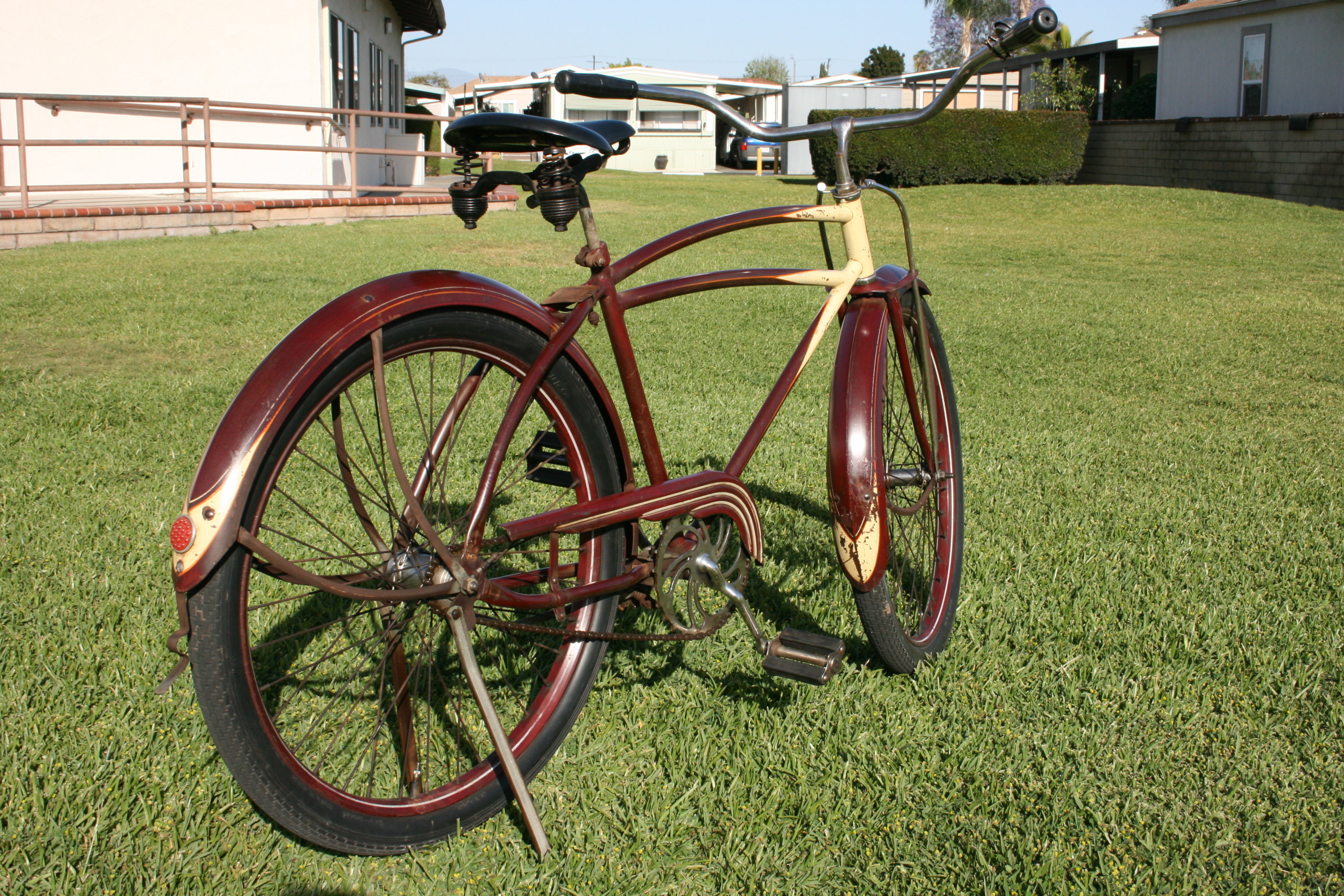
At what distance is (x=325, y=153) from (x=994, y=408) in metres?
13.5

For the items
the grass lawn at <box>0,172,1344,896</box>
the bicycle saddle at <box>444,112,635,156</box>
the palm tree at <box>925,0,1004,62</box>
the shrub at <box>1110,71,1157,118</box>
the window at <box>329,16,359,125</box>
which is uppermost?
the palm tree at <box>925,0,1004,62</box>

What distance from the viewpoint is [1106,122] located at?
75.4 feet

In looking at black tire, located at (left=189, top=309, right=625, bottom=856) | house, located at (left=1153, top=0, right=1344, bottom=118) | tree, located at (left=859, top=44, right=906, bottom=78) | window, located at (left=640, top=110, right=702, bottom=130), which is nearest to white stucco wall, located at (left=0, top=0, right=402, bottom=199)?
black tire, located at (left=189, top=309, right=625, bottom=856)

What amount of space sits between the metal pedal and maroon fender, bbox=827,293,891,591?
24.0 inches

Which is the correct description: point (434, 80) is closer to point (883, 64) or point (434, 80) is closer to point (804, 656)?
point (883, 64)

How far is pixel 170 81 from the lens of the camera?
49.4 feet

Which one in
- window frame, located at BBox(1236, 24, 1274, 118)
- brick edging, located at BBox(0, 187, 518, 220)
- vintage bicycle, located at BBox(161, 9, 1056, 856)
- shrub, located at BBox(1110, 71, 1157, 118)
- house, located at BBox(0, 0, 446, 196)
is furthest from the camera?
shrub, located at BBox(1110, 71, 1157, 118)

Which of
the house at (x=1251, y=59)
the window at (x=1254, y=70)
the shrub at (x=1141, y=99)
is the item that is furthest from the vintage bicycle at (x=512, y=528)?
the shrub at (x=1141, y=99)

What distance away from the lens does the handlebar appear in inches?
89.8

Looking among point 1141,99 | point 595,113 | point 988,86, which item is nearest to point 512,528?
point 1141,99

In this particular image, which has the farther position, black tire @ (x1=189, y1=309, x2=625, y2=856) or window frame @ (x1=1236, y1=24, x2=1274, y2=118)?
window frame @ (x1=1236, y1=24, x2=1274, y2=118)

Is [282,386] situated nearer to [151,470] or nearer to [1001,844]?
[1001,844]

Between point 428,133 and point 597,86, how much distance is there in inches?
1366

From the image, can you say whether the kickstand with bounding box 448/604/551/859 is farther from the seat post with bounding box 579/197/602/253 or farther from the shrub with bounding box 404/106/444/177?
the shrub with bounding box 404/106/444/177
